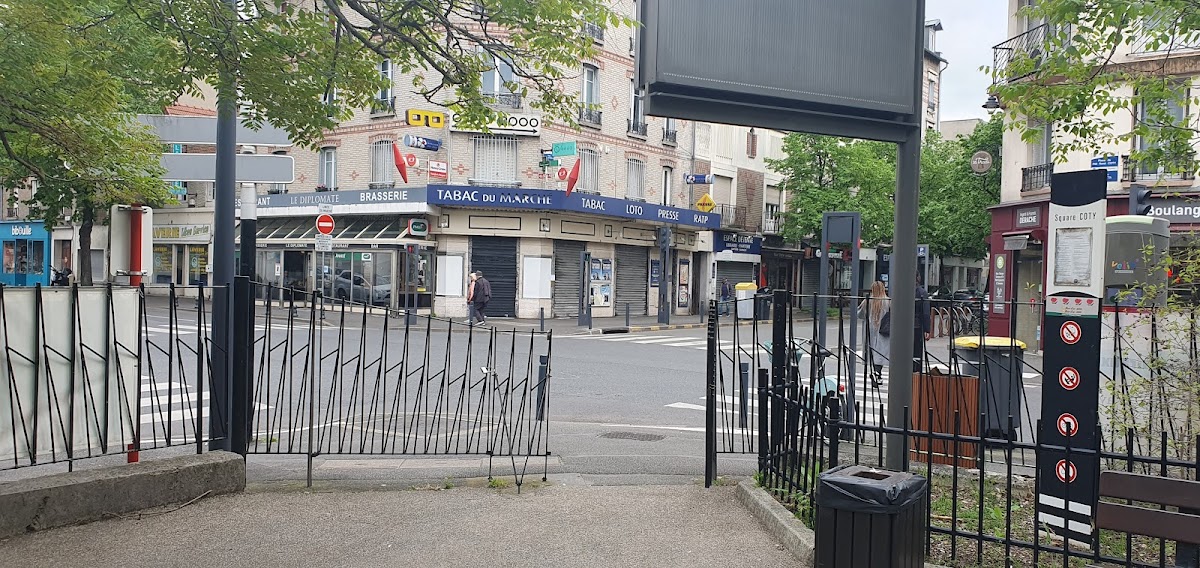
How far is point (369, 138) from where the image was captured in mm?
33031

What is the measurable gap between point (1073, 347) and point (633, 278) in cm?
3166

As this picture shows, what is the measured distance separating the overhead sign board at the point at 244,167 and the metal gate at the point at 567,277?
2420 cm

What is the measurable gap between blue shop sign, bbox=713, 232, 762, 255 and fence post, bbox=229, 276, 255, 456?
35258 mm

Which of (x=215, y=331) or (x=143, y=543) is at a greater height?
(x=215, y=331)

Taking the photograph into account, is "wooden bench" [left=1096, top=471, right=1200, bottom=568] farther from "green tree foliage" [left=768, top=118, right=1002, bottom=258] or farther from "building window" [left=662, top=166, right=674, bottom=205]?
"green tree foliage" [left=768, top=118, right=1002, bottom=258]

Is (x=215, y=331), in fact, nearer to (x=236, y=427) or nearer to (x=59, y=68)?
(x=236, y=427)

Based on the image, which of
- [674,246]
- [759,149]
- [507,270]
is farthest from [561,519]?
[759,149]

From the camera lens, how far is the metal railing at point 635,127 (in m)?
35.5

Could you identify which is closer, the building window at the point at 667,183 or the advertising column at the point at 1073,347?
the advertising column at the point at 1073,347

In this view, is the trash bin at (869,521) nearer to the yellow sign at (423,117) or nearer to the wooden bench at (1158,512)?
the wooden bench at (1158,512)

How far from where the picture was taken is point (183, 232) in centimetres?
4047

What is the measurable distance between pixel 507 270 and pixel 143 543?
27067mm

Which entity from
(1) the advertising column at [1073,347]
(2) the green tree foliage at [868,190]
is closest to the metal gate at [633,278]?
(2) the green tree foliage at [868,190]

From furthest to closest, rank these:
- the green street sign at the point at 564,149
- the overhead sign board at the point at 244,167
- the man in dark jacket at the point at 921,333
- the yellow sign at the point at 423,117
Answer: the green street sign at the point at 564,149, the yellow sign at the point at 423,117, the man in dark jacket at the point at 921,333, the overhead sign board at the point at 244,167
